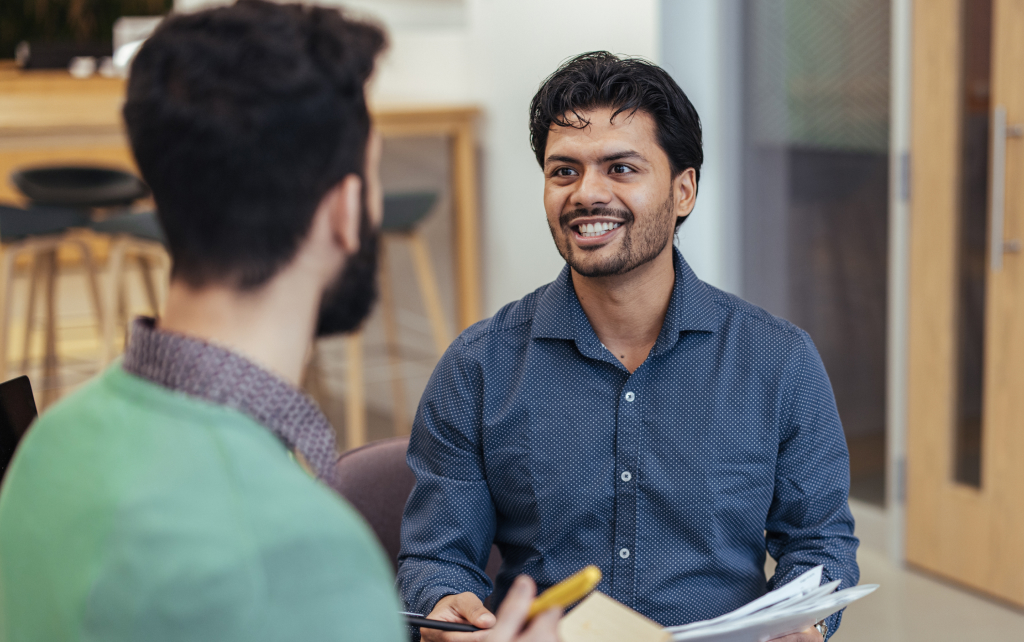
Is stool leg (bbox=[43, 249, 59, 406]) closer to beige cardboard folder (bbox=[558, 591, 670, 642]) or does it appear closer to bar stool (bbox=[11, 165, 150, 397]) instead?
bar stool (bbox=[11, 165, 150, 397])

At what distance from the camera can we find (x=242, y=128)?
764 millimetres

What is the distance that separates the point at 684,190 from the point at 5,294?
8.42 ft

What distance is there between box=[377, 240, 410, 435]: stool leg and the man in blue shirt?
247 cm

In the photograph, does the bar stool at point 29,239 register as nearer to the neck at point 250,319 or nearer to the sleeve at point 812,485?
the sleeve at point 812,485

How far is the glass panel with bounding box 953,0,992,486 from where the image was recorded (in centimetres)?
261

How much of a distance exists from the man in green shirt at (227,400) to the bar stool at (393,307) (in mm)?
2435

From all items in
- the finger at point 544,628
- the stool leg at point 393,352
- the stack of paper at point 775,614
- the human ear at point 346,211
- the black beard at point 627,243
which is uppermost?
the human ear at point 346,211

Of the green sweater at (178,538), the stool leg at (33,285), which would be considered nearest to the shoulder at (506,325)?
the green sweater at (178,538)

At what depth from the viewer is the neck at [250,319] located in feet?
2.61

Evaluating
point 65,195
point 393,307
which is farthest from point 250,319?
point 393,307

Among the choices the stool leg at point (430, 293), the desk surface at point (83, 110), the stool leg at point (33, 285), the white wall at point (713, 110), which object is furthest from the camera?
the stool leg at point (33, 285)

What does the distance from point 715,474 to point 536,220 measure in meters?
2.23

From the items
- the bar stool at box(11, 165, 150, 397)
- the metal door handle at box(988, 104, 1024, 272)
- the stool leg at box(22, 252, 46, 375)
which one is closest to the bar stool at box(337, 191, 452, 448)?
the bar stool at box(11, 165, 150, 397)

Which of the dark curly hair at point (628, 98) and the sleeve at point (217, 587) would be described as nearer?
the sleeve at point (217, 587)
